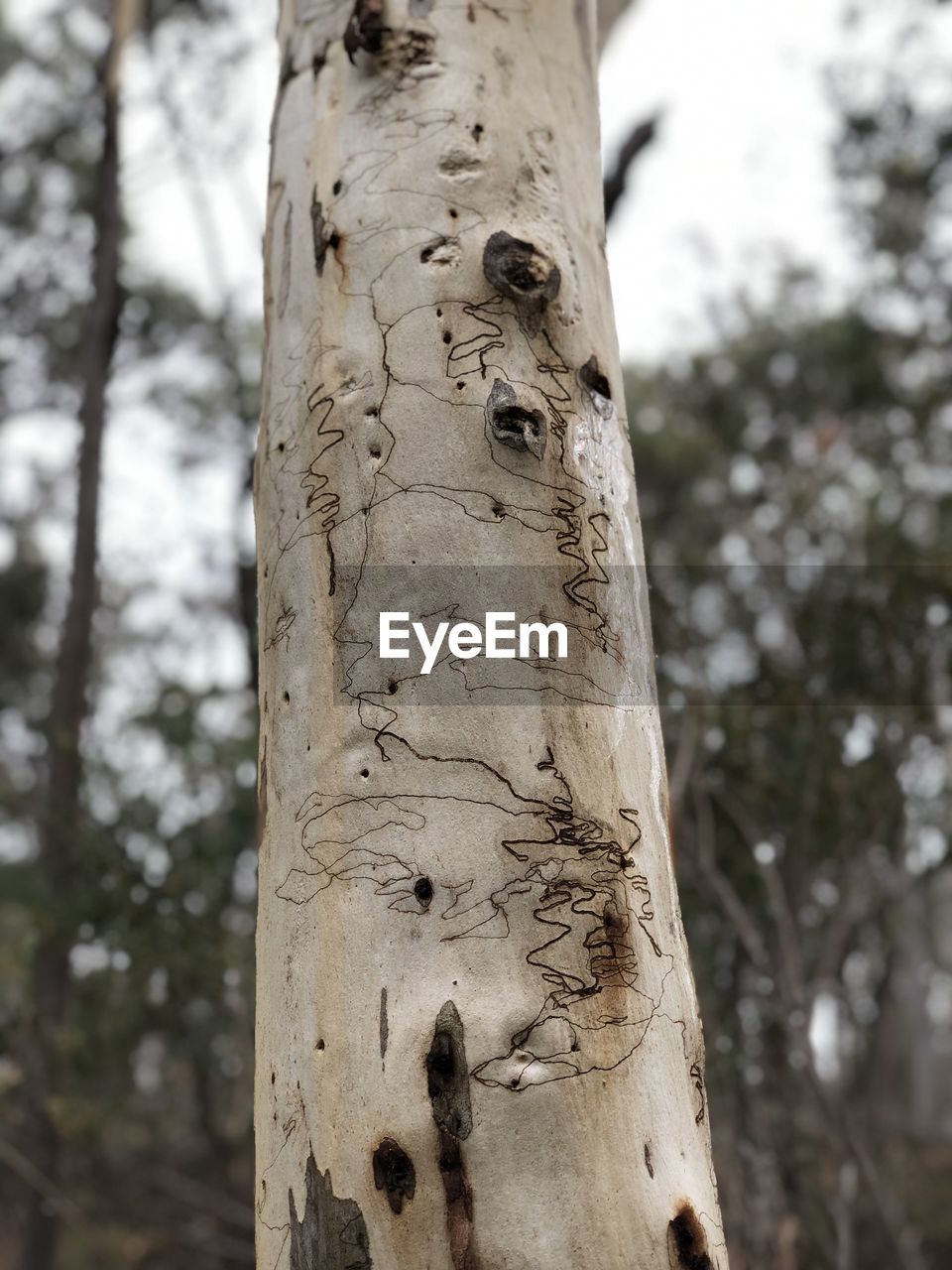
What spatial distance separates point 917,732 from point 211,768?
3578 millimetres

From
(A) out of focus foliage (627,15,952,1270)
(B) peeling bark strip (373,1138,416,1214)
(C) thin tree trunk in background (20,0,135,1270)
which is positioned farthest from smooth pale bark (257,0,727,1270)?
(A) out of focus foliage (627,15,952,1270)

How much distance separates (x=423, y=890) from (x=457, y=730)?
0.43 ft

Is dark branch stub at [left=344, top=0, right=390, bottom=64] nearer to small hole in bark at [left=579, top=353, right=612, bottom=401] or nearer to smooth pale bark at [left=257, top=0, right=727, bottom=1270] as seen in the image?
smooth pale bark at [left=257, top=0, right=727, bottom=1270]

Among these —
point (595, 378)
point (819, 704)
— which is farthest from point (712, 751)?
point (595, 378)

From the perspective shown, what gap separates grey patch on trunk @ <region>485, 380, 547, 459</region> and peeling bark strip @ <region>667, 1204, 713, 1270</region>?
2.08ft

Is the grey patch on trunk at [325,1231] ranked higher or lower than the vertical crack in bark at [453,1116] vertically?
lower

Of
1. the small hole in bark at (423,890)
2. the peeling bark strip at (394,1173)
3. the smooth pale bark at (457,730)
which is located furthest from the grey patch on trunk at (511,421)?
the peeling bark strip at (394,1173)

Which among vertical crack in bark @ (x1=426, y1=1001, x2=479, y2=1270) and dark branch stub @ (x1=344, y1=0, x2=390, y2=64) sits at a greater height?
dark branch stub @ (x1=344, y1=0, x2=390, y2=64)

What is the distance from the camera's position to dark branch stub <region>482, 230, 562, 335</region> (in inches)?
42.3

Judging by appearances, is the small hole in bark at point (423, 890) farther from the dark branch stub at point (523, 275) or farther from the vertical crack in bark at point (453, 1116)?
the dark branch stub at point (523, 275)

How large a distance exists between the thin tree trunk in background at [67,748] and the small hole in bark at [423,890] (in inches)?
118

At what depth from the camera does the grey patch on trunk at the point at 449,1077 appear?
0.85 metres

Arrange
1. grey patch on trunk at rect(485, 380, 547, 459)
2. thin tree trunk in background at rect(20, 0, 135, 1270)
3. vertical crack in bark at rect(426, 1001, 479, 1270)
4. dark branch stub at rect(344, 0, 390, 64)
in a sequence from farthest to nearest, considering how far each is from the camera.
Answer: thin tree trunk in background at rect(20, 0, 135, 1270) < dark branch stub at rect(344, 0, 390, 64) < grey patch on trunk at rect(485, 380, 547, 459) < vertical crack in bark at rect(426, 1001, 479, 1270)

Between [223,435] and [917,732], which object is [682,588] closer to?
[917,732]
